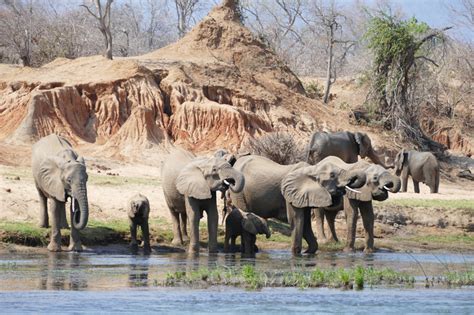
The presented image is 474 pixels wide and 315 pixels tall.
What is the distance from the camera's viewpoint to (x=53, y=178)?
79.4 feet

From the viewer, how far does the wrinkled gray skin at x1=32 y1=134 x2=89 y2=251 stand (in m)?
23.3

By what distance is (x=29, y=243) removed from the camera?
24.2m

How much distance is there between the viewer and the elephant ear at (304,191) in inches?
963

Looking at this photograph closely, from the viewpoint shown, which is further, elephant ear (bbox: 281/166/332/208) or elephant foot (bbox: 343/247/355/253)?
elephant foot (bbox: 343/247/355/253)

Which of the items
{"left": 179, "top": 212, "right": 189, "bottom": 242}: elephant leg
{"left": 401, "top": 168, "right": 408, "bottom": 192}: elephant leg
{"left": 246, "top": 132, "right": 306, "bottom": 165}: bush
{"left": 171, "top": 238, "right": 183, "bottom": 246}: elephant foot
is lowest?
{"left": 171, "top": 238, "right": 183, "bottom": 246}: elephant foot

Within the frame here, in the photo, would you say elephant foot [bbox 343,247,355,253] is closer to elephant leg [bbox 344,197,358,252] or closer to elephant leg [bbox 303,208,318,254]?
elephant leg [bbox 344,197,358,252]

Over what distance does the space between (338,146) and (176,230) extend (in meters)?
12.8

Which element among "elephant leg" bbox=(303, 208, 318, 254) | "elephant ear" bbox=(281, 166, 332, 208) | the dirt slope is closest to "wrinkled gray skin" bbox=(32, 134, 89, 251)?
"elephant ear" bbox=(281, 166, 332, 208)

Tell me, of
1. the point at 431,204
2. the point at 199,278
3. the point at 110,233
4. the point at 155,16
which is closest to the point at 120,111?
the point at 431,204

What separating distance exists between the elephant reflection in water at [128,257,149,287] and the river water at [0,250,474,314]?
1 cm

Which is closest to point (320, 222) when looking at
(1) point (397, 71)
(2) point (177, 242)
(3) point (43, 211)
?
(2) point (177, 242)

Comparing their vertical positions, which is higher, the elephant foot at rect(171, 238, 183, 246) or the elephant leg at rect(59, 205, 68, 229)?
the elephant leg at rect(59, 205, 68, 229)

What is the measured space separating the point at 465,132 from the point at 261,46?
400 inches

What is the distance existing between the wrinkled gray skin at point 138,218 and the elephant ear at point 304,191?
2805mm
